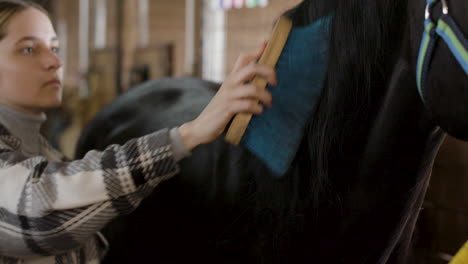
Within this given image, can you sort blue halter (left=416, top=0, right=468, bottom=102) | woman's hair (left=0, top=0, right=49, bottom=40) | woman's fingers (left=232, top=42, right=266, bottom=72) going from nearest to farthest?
blue halter (left=416, top=0, right=468, bottom=102)
woman's fingers (left=232, top=42, right=266, bottom=72)
woman's hair (left=0, top=0, right=49, bottom=40)

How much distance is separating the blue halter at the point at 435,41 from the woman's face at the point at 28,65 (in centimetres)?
64

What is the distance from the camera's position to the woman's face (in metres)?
0.92

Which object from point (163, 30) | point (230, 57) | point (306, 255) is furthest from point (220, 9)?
point (306, 255)

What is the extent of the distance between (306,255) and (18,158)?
50 centimetres

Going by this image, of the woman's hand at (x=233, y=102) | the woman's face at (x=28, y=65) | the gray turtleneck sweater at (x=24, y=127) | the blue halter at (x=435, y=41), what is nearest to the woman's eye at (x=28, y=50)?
the woman's face at (x=28, y=65)

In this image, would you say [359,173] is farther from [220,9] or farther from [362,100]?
[220,9]

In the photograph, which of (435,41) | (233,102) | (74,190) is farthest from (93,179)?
(435,41)

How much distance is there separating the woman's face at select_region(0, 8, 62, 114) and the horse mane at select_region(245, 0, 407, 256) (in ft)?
1.40

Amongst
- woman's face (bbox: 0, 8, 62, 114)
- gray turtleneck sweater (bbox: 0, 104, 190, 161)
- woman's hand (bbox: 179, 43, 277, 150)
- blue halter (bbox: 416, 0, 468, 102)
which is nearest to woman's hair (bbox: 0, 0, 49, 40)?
woman's face (bbox: 0, 8, 62, 114)

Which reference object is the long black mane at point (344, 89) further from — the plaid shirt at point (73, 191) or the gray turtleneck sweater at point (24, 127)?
the gray turtleneck sweater at point (24, 127)

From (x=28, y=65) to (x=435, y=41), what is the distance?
0.68m

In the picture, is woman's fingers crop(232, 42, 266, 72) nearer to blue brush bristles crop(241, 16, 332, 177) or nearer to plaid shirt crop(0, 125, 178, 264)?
blue brush bristles crop(241, 16, 332, 177)

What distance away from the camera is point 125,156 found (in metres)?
0.76

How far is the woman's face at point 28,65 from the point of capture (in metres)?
0.92
